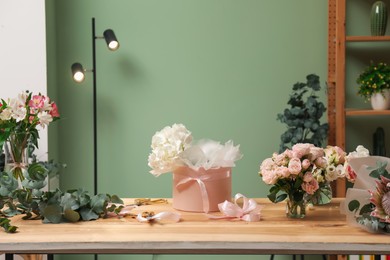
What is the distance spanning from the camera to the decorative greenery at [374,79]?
3666 mm

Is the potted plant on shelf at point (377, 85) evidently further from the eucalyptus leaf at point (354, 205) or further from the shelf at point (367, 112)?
the eucalyptus leaf at point (354, 205)

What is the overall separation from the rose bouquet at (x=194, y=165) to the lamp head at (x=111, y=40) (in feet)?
4.98

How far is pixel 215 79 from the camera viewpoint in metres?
3.94

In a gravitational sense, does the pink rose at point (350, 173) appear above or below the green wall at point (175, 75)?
below

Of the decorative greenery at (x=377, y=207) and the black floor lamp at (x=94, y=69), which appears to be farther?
the black floor lamp at (x=94, y=69)

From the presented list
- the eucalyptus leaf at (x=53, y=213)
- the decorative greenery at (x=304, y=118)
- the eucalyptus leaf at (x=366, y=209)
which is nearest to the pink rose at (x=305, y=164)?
the eucalyptus leaf at (x=366, y=209)

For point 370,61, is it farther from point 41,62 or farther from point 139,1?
point 41,62

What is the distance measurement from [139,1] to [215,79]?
657mm

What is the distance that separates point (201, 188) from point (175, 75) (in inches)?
72.2

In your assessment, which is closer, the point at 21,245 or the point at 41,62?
the point at 21,245

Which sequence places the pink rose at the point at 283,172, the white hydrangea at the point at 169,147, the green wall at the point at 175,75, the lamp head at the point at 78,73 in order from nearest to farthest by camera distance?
1. the pink rose at the point at 283,172
2. the white hydrangea at the point at 169,147
3. the lamp head at the point at 78,73
4. the green wall at the point at 175,75

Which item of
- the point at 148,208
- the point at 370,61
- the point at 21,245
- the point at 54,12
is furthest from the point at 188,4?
the point at 21,245

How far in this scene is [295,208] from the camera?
2135 millimetres

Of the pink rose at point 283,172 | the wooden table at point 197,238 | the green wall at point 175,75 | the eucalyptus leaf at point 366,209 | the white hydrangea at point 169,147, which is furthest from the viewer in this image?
the green wall at point 175,75
